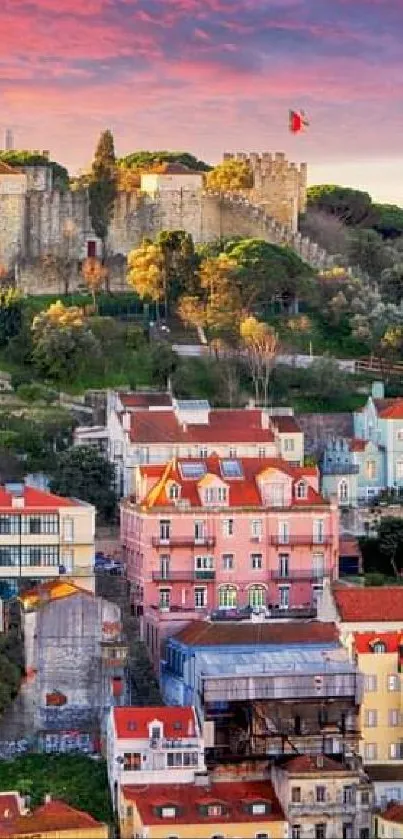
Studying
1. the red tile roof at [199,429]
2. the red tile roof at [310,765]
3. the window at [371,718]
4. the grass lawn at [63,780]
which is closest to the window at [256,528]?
the red tile roof at [199,429]

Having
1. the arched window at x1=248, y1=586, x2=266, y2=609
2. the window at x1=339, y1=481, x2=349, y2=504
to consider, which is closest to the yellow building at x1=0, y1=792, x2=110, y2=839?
the arched window at x1=248, y1=586, x2=266, y2=609

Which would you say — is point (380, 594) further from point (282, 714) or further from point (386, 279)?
point (386, 279)

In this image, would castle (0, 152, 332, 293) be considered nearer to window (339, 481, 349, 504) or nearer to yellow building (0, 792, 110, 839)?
window (339, 481, 349, 504)

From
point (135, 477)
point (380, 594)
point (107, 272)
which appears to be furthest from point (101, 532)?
point (107, 272)

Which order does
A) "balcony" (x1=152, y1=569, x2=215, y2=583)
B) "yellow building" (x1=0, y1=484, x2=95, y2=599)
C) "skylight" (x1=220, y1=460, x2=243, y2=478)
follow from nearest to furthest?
"yellow building" (x1=0, y1=484, x2=95, y2=599) → "balcony" (x1=152, y1=569, x2=215, y2=583) → "skylight" (x1=220, y1=460, x2=243, y2=478)

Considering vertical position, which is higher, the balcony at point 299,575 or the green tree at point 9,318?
the green tree at point 9,318

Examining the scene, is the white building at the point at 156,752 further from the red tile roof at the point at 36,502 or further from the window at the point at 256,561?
the window at the point at 256,561
